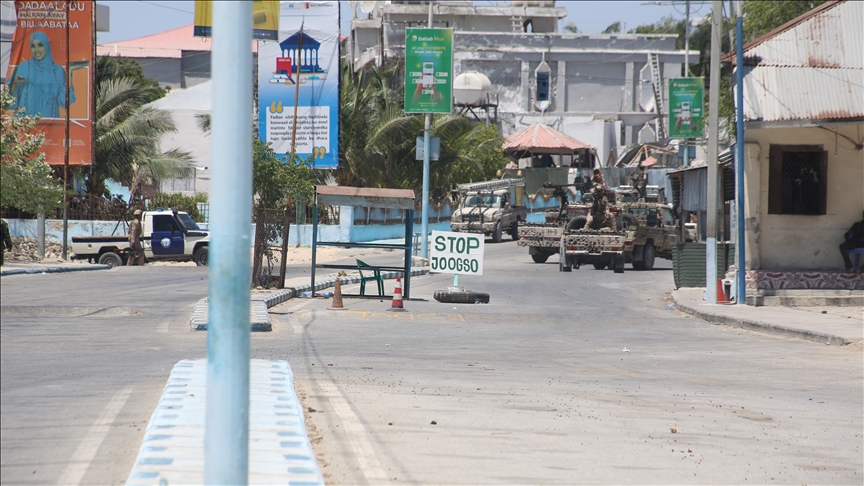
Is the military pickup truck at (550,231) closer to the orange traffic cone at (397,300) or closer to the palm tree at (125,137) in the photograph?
the orange traffic cone at (397,300)

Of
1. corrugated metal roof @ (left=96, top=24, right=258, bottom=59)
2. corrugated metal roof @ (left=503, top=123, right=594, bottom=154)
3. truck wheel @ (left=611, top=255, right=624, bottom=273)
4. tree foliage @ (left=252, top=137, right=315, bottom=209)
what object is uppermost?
corrugated metal roof @ (left=96, top=24, right=258, bottom=59)

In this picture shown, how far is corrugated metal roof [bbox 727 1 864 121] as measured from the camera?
17.8 m

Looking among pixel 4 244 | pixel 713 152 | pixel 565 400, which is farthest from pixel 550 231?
pixel 4 244

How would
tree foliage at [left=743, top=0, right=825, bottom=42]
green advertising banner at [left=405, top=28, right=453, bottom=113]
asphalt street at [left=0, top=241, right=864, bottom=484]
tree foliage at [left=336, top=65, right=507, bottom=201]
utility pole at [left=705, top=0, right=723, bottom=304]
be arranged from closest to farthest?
1. asphalt street at [left=0, top=241, right=864, bottom=484]
2. utility pole at [left=705, top=0, right=723, bottom=304]
3. green advertising banner at [left=405, top=28, right=453, bottom=113]
4. tree foliage at [left=743, top=0, right=825, bottom=42]
5. tree foliage at [left=336, top=65, right=507, bottom=201]

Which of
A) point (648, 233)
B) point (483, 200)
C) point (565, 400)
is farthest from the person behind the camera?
point (483, 200)

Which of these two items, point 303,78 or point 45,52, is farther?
point 303,78

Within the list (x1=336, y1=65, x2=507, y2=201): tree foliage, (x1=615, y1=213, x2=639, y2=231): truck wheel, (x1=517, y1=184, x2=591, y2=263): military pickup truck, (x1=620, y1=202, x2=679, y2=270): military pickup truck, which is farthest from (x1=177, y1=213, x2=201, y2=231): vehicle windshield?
(x1=620, y1=202, x2=679, y2=270): military pickup truck

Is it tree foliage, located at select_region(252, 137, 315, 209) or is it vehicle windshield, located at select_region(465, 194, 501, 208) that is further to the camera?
vehicle windshield, located at select_region(465, 194, 501, 208)

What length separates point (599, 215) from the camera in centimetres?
2658

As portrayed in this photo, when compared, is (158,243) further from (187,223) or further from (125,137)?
(125,137)

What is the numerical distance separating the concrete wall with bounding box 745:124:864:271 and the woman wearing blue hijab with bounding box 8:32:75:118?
15346mm

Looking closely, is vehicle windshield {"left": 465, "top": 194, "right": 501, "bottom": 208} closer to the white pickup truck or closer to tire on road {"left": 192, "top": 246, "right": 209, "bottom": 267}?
the white pickup truck

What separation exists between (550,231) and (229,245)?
80.9 ft

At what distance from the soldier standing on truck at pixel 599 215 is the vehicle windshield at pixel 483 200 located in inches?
478
